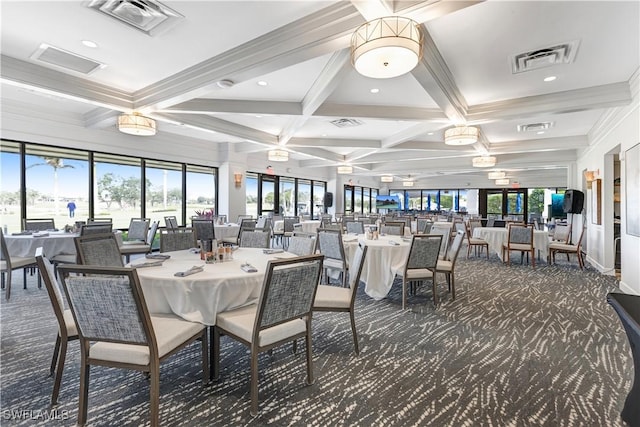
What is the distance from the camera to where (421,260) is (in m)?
4.12

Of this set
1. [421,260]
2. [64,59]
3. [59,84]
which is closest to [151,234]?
[59,84]

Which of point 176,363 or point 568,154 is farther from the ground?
point 568,154

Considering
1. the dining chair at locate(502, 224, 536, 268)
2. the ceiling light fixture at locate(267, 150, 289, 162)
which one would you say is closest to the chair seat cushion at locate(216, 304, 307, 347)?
the ceiling light fixture at locate(267, 150, 289, 162)

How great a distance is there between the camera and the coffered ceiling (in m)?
2.98

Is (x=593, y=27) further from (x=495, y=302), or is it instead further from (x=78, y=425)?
(x=78, y=425)

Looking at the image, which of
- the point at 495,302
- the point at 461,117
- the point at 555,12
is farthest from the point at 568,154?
the point at 555,12

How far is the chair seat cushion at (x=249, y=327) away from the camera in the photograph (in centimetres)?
213

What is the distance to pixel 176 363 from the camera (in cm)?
267

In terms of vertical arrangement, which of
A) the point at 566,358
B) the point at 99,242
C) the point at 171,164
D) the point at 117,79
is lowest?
the point at 566,358

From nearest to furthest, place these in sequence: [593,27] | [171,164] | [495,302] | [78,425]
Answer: [78,425] → [593,27] → [495,302] → [171,164]

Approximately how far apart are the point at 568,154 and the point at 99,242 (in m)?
12.2

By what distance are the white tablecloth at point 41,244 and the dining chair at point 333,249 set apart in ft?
13.2

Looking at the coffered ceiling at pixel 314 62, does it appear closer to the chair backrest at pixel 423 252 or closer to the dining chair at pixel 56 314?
the chair backrest at pixel 423 252

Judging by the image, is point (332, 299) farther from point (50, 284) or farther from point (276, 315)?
point (50, 284)
